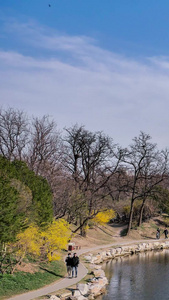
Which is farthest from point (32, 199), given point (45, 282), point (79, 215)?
point (79, 215)

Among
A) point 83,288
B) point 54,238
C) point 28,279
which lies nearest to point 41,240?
point 54,238

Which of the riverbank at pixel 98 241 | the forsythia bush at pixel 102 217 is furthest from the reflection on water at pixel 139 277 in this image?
the forsythia bush at pixel 102 217

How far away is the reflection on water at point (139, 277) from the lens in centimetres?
1992

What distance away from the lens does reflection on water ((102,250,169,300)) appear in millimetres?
19922

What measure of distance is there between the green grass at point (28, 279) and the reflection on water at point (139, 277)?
3459 millimetres

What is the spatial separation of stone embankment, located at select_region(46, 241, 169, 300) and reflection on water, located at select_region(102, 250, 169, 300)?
0.63 metres

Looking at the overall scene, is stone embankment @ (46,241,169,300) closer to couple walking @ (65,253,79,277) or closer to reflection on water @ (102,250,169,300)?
reflection on water @ (102,250,169,300)

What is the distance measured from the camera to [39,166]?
121ft

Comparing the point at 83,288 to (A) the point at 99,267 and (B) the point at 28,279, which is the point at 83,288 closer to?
(B) the point at 28,279

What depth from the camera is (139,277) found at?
24625mm

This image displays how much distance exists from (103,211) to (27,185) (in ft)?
62.6

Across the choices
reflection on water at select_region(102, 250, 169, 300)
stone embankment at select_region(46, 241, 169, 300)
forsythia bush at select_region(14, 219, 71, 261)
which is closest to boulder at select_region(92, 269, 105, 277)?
stone embankment at select_region(46, 241, 169, 300)

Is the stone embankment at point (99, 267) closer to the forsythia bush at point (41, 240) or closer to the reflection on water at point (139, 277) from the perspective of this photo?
the reflection on water at point (139, 277)

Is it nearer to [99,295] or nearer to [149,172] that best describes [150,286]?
[99,295]
